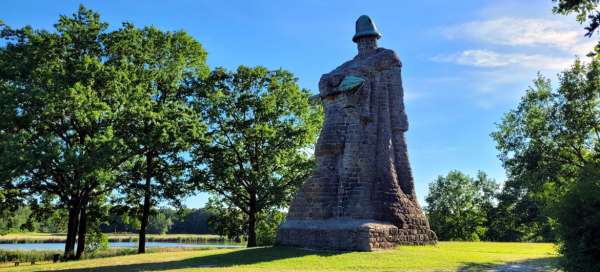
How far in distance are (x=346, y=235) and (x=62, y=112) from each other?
44.9ft

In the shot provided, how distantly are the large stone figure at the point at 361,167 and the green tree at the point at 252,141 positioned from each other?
7700mm

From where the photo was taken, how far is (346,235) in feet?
58.5

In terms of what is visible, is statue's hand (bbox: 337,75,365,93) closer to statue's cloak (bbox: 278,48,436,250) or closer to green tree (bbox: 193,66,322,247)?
statue's cloak (bbox: 278,48,436,250)

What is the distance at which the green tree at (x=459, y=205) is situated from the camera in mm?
47719

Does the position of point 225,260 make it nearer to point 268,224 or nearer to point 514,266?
point 514,266

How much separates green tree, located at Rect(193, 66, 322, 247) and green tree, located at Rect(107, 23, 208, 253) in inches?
48.4

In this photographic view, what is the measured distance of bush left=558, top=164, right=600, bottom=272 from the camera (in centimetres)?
969

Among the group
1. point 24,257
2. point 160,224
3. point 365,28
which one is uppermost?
point 365,28

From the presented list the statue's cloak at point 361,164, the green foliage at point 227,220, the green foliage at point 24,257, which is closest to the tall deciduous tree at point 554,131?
the statue's cloak at point 361,164

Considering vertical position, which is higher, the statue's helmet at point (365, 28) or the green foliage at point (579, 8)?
the statue's helmet at point (365, 28)

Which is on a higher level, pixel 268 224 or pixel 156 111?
pixel 156 111

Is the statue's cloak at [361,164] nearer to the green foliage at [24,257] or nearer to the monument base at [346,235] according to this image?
the monument base at [346,235]

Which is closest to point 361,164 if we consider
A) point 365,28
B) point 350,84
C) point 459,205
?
point 350,84

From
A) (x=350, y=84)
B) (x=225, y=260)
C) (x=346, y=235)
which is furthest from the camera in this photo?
(x=350, y=84)
